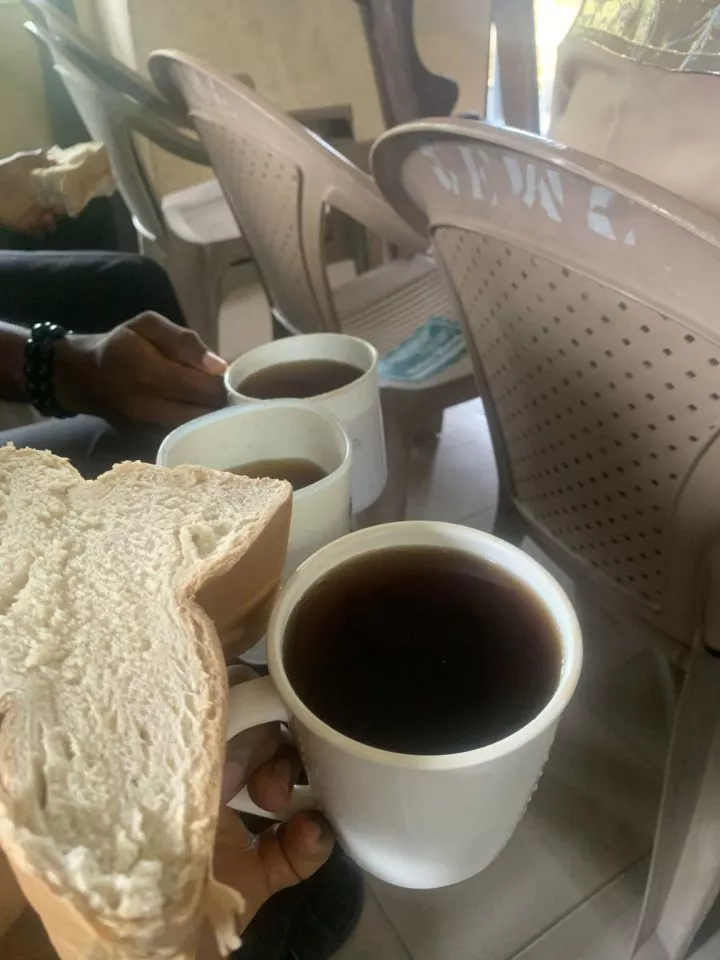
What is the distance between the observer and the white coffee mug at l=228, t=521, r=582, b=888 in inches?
13.4

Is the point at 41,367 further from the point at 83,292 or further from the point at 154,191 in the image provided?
the point at 154,191

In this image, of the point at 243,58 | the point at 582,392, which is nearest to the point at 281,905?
the point at 582,392

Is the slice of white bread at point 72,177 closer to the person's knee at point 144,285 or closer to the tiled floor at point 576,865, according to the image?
the person's knee at point 144,285

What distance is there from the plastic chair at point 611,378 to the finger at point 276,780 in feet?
0.98

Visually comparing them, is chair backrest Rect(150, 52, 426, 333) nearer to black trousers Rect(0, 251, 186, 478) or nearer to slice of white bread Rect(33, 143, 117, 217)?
black trousers Rect(0, 251, 186, 478)

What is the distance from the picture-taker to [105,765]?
1.12ft

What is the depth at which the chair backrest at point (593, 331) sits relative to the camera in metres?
0.37

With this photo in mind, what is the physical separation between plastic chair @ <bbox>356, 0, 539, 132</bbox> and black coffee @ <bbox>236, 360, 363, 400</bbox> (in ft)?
2.32

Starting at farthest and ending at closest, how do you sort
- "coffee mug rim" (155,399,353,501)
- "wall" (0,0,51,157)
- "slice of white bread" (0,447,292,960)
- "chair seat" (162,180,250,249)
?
1. "wall" (0,0,51,157)
2. "chair seat" (162,180,250,249)
3. "coffee mug rim" (155,399,353,501)
4. "slice of white bread" (0,447,292,960)

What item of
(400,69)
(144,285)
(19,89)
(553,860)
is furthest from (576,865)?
(19,89)

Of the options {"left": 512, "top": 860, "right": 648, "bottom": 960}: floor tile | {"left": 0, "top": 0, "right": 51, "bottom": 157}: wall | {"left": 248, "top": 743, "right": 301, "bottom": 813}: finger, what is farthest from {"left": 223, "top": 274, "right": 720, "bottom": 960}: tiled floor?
{"left": 0, "top": 0, "right": 51, "bottom": 157}: wall

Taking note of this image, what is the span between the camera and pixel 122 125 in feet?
4.25

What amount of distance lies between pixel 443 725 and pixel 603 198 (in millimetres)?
279

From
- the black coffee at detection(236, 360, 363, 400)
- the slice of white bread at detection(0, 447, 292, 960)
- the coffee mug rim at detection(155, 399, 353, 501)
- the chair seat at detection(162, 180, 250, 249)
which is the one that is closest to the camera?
the slice of white bread at detection(0, 447, 292, 960)
